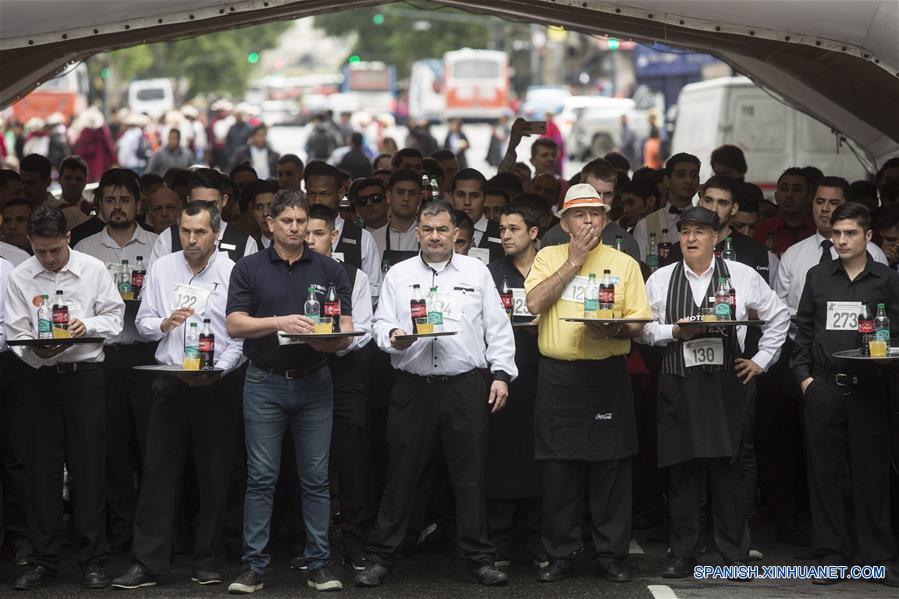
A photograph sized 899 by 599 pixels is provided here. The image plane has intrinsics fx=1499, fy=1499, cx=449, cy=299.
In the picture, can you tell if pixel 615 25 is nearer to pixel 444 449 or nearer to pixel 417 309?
pixel 417 309

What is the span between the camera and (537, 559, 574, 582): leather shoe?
9.05m

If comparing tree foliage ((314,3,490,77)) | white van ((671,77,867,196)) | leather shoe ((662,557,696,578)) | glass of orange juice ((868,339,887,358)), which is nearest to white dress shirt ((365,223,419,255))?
leather shoe ((662,557,696,578))

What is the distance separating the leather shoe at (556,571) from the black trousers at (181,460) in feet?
6.51

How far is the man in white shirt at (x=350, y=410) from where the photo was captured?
365 inches

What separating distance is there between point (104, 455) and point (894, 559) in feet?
15.8

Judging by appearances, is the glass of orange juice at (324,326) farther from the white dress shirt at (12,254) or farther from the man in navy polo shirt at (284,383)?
the white dress shirt at (12,254)

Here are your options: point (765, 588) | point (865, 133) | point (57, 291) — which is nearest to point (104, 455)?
point (57, 291)

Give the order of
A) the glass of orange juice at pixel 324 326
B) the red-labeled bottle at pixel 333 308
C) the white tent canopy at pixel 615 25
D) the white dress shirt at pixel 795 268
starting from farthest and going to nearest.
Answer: the white tent canopy at pixel 615 25 < the white dress shirt at pixel 795 268 < the red-labeled bottle at pixel 333 308 < the glass of orange juice at pixel 324 326

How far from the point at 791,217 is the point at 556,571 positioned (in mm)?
4012

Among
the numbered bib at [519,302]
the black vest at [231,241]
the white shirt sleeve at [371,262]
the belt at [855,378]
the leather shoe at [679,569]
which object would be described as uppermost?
the black vest at [231,241]

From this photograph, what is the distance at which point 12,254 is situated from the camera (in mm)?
9875

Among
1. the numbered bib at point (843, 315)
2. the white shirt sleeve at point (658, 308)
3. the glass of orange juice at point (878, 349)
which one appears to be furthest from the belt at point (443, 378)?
the glass of orange juice at point (878, 349)

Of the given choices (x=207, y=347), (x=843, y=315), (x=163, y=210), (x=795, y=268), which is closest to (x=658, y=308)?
(x=843, y=315)

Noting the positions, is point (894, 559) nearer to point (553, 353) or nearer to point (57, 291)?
point (553, 353)
